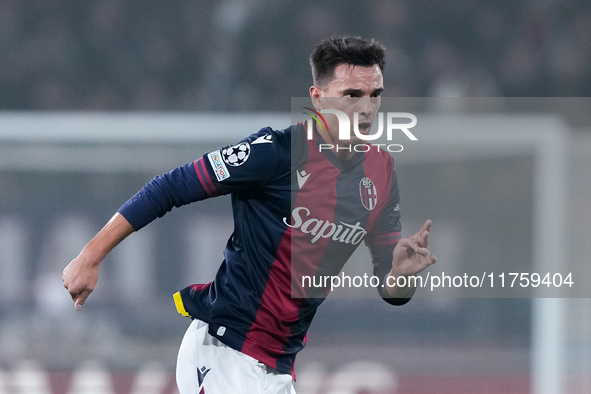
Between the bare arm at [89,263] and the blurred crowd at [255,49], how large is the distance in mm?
5294

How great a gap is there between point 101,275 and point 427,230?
364 centimetres

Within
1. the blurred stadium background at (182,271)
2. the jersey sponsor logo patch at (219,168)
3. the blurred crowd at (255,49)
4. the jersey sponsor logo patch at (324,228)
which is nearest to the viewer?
the jersey sponsor logo patch at (219,168)

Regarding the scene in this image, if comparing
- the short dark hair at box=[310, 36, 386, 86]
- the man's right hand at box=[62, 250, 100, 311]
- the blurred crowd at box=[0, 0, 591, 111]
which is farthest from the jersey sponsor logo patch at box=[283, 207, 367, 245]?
the blurred crowd at box=[0, 0, 591, 111]

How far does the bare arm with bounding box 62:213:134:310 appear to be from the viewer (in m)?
2.30

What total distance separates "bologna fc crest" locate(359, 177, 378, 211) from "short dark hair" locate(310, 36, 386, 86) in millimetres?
374

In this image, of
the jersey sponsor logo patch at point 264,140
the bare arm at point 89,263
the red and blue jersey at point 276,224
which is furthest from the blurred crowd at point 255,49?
the bare arm at point 89,263

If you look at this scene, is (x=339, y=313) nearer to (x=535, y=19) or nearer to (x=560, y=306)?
(x=560, y=306)

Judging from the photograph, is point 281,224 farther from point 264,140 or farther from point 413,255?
point 413,255

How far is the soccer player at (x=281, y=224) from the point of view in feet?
8.09

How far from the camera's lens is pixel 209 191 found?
2445 millimetres

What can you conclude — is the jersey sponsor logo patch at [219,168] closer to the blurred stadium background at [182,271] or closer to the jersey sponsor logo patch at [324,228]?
the jersey sponsor logo patch at [324,228]

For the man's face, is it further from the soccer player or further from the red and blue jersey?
the red and blue jersey

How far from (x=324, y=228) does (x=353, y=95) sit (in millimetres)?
464

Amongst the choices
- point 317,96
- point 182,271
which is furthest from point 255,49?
point 317,96
